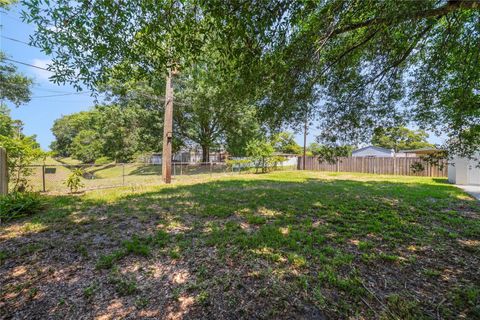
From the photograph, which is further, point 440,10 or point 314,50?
point 314,50

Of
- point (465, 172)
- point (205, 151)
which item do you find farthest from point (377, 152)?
point (205, 151)

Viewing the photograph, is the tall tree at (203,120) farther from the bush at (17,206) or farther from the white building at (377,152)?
the white building at (377,152)

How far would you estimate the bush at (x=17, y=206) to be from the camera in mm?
4512

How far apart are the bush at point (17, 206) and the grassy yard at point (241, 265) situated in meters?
0.44

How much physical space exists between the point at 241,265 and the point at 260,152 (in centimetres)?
1367

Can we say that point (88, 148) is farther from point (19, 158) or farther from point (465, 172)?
point (465, 172)

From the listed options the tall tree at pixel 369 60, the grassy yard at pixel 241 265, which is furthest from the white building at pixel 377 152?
the tall tree at pixel 369 60

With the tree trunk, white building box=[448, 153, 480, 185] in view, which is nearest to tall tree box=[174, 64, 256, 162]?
the tree trunk

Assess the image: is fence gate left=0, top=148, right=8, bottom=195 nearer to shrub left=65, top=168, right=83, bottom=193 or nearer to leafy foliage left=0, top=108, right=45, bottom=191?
leafy foliage left=0, top=108, right=45, bottom=191

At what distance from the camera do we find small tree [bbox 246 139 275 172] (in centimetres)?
1612

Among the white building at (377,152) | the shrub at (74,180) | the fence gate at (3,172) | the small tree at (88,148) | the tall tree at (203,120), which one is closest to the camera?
the fence gate at (3,172)

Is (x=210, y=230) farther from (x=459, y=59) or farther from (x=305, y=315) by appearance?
(x=459, y=59)

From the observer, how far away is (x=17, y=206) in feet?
15.5

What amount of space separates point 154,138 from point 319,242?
16.1 metres
